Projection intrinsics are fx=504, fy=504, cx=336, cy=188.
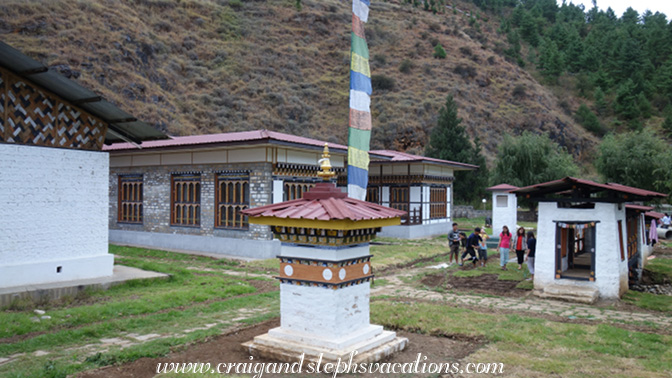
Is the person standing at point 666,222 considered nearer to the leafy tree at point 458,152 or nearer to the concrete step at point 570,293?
the leafy tree at point 458,152

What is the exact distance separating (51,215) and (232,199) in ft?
26.2

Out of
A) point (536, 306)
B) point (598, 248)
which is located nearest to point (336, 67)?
point (598, 248)

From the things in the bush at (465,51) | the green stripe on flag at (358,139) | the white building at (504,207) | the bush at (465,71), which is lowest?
the white building at (504,207)

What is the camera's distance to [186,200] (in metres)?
20.5

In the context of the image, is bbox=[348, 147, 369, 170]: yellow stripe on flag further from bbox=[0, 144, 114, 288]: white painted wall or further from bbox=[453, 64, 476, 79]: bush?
bbox=[453, 64, 476, 79]: bush

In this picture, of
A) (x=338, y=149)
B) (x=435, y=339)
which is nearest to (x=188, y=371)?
(x=435, y=339)

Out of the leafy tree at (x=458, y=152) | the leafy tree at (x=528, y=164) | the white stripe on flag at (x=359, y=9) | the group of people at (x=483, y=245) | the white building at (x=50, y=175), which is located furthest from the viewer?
the leafy tree at (x=458, y=152)

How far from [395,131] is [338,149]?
3600 cm

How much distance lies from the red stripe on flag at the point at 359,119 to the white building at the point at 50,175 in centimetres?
594

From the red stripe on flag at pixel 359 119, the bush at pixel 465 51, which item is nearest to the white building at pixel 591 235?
the red stripe on flag at pixel 359 119

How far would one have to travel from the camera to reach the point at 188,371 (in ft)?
20.3

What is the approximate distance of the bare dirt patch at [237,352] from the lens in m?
6.56

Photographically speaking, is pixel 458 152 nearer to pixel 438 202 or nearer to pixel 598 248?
pixel 438 202

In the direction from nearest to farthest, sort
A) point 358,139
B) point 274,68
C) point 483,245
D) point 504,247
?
point 358,139 < point 504,247 < point 483,245 < point 274,68
